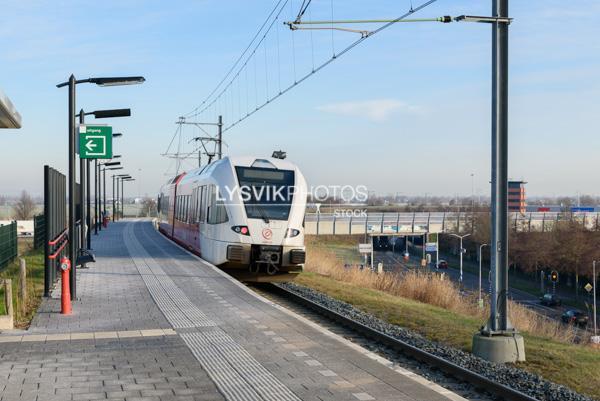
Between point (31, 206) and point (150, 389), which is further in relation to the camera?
point (31, 206)

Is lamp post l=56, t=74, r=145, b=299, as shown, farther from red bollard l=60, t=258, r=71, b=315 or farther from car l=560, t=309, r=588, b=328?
car l=560, t=309, r=588, b=328

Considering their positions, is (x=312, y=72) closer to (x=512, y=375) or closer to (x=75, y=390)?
(x=512, y=375)

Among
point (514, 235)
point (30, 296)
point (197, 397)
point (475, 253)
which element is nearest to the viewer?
point (197, 397)

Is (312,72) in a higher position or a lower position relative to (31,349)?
higher

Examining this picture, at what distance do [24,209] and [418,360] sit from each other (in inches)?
3362

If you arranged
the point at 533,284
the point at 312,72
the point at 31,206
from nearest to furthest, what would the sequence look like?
the point at 312,72
the point at 533,284
the point at 31,206

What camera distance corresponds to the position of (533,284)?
64.5 metres

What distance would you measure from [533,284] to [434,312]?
49.7 m

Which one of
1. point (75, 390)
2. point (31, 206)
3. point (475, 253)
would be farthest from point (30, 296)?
point (31, 206)

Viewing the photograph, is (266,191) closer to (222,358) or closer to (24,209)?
(222,358)

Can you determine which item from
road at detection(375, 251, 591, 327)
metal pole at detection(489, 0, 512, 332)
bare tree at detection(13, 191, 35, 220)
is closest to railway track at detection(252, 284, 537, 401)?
metal pole at detection(489, 0, 512, 332)

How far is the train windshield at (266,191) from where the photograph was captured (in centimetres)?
1959

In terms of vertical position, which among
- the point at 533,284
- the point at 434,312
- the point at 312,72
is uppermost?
the point at 312,72

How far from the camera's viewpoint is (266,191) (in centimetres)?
1984
